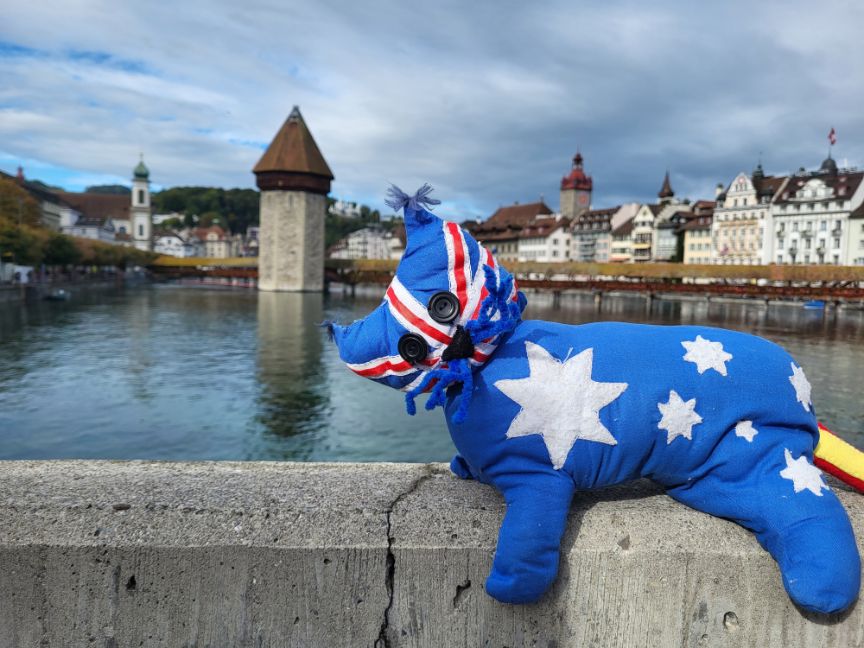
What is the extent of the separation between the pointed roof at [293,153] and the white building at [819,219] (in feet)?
113

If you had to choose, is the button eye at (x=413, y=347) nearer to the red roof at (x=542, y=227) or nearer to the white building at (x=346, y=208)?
the red roof at (x=542, y=227)

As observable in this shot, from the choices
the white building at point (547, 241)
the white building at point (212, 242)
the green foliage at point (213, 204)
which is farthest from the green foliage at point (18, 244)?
the green foliage at point (213, 204)

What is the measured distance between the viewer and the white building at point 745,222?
5456 cm

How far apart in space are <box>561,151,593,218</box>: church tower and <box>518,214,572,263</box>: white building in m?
5.36

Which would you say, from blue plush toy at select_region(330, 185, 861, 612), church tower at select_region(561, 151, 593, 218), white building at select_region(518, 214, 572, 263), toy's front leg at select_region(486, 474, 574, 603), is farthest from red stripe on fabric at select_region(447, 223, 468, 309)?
church tower at select_region(561, 151, 593, 218)

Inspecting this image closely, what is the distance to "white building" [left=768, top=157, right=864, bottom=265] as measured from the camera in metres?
49.0

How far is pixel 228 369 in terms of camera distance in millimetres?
14703

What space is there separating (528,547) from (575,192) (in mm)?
82412

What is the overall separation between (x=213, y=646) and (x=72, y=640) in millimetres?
297

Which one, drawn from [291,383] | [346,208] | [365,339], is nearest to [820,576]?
[365,339]

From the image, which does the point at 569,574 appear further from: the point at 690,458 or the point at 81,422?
the point at 81,422

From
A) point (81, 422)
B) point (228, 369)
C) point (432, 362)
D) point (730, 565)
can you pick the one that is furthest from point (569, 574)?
point (228, 369)

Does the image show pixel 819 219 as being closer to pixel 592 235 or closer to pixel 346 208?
pixel 592 235

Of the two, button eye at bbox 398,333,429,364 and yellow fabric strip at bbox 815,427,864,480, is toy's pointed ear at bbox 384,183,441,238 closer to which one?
button eye at bbox 398,333,429,364
